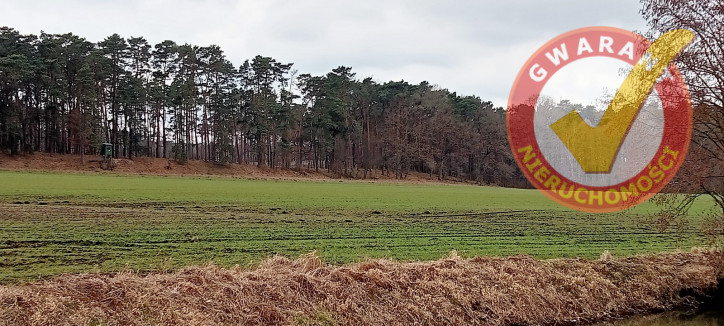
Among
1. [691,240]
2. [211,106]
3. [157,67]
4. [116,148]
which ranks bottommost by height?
[691,240]

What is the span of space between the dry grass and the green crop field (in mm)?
1609

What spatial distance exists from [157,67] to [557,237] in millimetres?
77576

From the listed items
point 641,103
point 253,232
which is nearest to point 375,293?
point 641,103

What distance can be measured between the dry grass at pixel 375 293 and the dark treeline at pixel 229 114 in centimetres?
6349

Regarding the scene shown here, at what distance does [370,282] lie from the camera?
40.4 ft

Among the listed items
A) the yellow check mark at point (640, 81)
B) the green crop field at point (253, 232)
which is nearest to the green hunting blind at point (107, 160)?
the green crop field at point (253, 232)

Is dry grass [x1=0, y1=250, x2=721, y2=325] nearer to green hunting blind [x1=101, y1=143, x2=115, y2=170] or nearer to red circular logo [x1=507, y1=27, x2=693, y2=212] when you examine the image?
red circular logo [x1=507, y1=27, x2=693, y2=212]

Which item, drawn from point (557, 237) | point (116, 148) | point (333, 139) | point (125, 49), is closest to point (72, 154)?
point (116, 148)

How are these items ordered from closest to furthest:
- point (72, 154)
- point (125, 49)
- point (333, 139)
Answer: point (72, 154) < point (125, 49) < point (333, 139)

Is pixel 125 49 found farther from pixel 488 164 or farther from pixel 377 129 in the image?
pixel 488 164

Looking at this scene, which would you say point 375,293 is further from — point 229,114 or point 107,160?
point 229,114

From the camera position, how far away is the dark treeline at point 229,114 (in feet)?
224

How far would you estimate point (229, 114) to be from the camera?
8294cm

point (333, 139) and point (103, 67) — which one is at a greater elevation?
point (103, 67)
